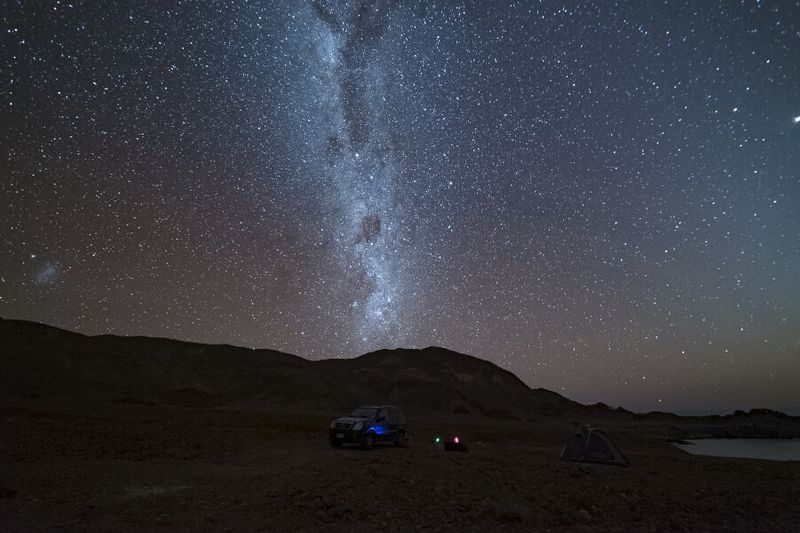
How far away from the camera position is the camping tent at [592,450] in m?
20.8

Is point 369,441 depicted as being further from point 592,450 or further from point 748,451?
point 748,451

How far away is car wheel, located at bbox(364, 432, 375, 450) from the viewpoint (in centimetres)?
2186

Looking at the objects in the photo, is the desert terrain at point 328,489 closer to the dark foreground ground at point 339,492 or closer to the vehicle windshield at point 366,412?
the dark foreground ground at point 339,492

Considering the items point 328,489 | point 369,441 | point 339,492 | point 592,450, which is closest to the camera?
point 339,492

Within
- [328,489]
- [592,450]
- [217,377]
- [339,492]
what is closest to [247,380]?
[217,377]

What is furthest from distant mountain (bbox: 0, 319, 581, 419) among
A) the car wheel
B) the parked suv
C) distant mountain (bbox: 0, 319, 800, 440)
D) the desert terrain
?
the car wheel

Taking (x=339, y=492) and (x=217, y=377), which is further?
(x=217, y=377)

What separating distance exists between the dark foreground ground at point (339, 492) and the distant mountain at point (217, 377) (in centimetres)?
3663

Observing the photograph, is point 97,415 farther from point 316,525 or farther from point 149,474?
point 316,525

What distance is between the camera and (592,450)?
2120 centimetres

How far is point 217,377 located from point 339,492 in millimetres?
75508

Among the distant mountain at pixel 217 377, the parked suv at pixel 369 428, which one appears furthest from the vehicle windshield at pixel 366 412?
the distant mountain at pixel 217 377

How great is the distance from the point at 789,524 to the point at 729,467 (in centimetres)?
1189

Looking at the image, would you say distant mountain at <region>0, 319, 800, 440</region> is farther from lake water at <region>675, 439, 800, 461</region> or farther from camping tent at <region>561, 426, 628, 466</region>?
camping tent at <region>561, 426, 628, 466</region>
